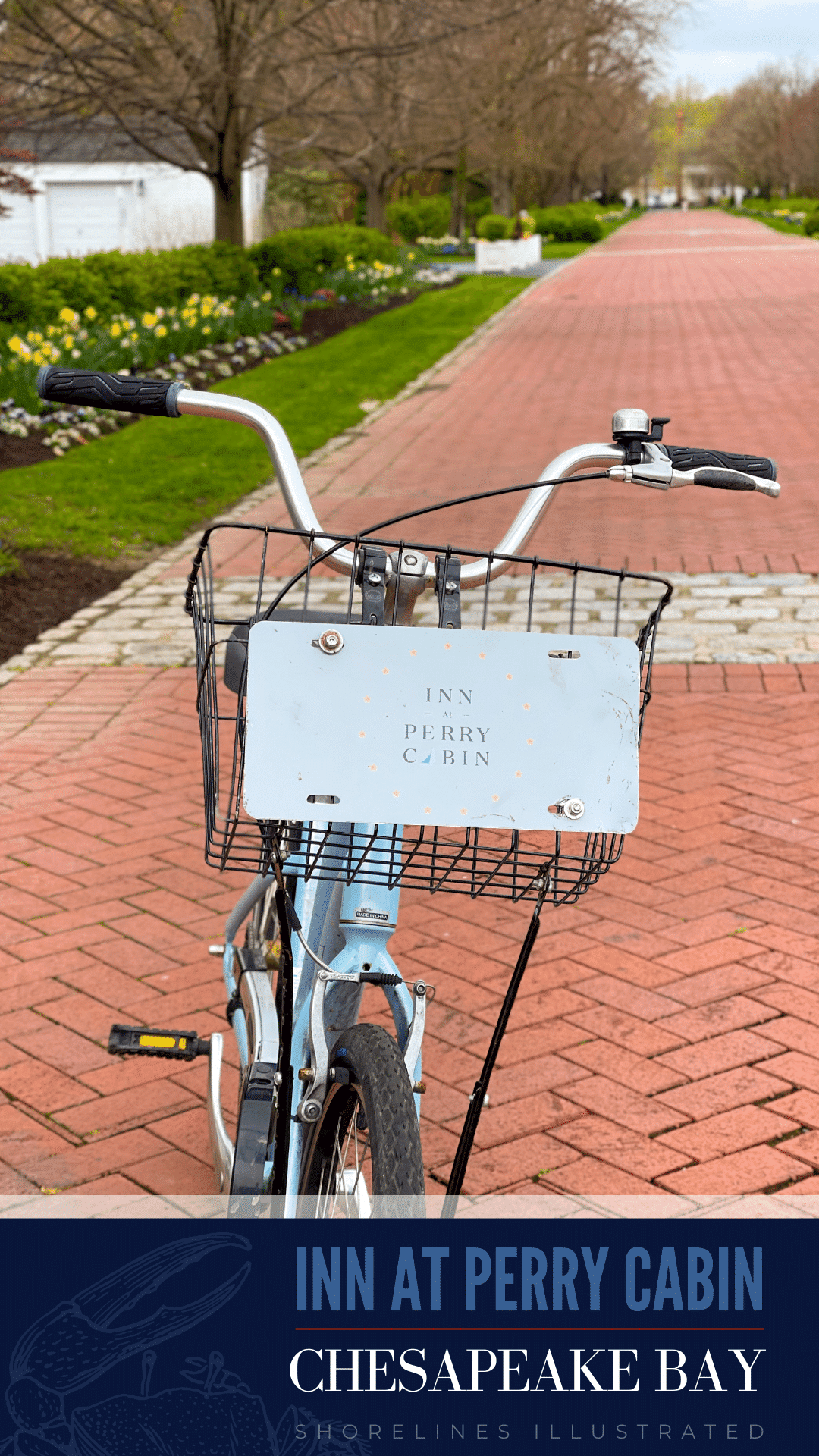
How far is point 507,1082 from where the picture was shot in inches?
124

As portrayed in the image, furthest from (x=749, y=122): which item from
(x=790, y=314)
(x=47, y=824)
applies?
(x=47, y=824)

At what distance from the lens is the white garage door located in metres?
33.1

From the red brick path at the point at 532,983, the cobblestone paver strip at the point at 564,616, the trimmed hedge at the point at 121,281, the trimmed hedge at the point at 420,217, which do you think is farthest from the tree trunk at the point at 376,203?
the red brick path at the point at 532,983

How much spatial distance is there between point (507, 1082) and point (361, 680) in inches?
69.5

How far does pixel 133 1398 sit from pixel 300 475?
133 cm

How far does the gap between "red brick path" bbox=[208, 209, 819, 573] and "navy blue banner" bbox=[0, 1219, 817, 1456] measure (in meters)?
5.63

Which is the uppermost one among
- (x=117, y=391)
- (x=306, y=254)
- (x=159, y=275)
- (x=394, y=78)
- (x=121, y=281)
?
(x=394, y=78)

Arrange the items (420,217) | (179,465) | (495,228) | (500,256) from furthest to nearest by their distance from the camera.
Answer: (420,217), (495,228), (500,256), (179,465)

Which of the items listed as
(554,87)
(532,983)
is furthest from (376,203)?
(532,983)

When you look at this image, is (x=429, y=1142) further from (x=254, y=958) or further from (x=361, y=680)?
(x=361, y=680)

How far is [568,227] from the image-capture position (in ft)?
146

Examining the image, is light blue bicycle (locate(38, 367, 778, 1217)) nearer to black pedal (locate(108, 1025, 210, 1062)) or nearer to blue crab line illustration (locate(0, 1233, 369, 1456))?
blue crab line illustration (locate(0, 1233, 369, 1456))

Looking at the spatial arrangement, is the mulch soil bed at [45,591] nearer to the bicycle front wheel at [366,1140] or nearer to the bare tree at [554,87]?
the bicycle front wheel at [366,1140]

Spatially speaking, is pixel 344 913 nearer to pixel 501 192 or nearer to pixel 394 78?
pixel 394 78
